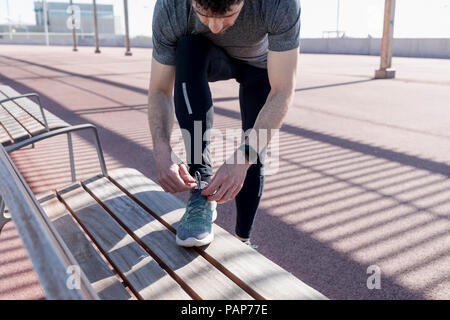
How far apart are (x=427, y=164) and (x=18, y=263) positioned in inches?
135

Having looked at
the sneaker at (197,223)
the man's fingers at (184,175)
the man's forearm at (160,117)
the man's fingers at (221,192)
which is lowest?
the sneaker at (197,223)

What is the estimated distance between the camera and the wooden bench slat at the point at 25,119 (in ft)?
9.96

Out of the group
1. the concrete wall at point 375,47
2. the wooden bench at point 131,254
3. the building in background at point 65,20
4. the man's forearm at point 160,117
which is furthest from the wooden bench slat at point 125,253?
the building in background at point 65,20

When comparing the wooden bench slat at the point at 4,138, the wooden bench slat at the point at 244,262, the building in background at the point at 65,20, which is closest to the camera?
the wooden bench slat at the point at 244,262

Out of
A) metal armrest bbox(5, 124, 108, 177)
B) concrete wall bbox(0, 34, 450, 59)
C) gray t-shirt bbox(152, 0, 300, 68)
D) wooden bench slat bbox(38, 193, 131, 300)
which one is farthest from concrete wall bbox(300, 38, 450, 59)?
wooden bench slat bbox(38, 193, 131, 300)

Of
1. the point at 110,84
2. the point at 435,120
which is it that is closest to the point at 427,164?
the point at 435,120

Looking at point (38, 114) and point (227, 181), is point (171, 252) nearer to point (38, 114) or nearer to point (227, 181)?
point (227, 181)

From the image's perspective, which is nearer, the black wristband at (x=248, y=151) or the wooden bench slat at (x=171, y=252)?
the wooden bench slat at (x=171, y=252)

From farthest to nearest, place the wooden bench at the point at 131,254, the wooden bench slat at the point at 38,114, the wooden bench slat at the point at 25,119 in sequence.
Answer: the wooden bench slat at the point at 38,114 → the wooden bench slat at the point at 25,119 → the wooden bench at the point at 131,254

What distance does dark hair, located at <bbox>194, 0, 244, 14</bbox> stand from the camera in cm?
132

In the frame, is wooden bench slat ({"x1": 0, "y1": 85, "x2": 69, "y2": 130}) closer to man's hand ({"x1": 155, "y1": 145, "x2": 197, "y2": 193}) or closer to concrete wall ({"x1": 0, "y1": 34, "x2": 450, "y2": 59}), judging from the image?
man's hand ({"x1": 155, "y1": 145, "x2": 197, "y2": 193})

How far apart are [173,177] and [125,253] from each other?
11.9 inches

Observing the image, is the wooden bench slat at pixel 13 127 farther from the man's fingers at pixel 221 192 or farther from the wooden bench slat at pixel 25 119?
the man's fingers at pixel 221 192
